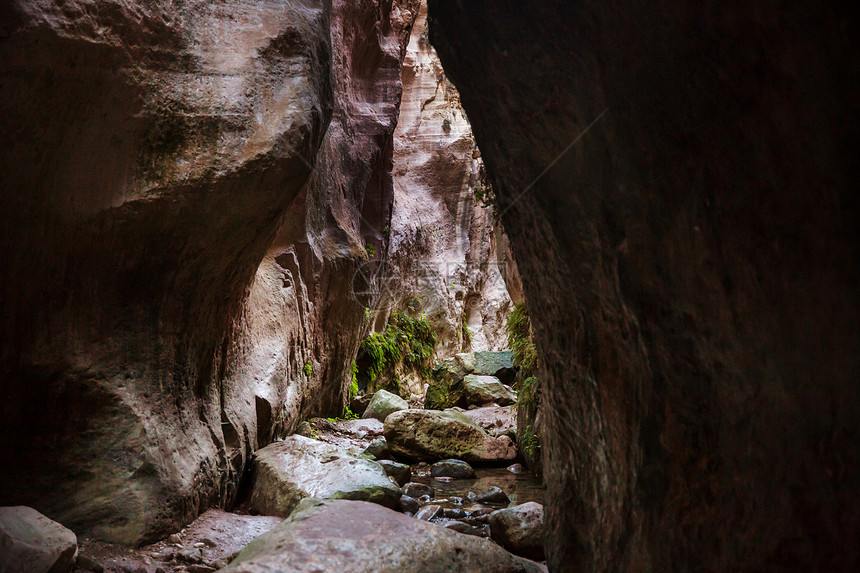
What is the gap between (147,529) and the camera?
380 cm

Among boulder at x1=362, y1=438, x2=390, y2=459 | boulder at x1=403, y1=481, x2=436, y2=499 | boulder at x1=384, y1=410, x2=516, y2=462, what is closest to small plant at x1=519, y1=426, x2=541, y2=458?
boulder at x1=384, y1=410, x2=516, y2=462

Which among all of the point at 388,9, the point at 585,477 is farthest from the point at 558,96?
the point at 388,9

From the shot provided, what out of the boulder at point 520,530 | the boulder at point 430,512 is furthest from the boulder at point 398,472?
the boulder at point 520,530

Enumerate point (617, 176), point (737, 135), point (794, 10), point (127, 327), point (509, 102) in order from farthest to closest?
point (127, 327) → point (509, 102) → point (617, 176) → point (737, 135) → point (794, 10)

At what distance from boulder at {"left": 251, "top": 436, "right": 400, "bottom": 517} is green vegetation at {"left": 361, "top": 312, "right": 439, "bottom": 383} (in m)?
7.03

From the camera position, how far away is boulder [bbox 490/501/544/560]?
14.1 feet

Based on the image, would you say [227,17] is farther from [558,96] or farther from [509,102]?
[558,96]

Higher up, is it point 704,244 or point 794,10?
point 794,10

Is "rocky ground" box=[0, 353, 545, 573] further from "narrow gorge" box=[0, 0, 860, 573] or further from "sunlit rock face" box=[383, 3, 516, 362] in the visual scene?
"sunlit rock face" box=[383, 3, 516, 362]

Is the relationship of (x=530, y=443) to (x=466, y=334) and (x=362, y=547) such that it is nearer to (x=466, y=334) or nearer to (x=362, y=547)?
(x=362, y=547)

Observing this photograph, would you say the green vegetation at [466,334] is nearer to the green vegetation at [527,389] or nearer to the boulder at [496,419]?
the boulder at [496,419]

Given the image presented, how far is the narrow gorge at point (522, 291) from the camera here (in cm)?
157

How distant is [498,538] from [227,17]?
14.1ft

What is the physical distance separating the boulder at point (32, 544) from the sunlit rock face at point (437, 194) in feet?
40.8
